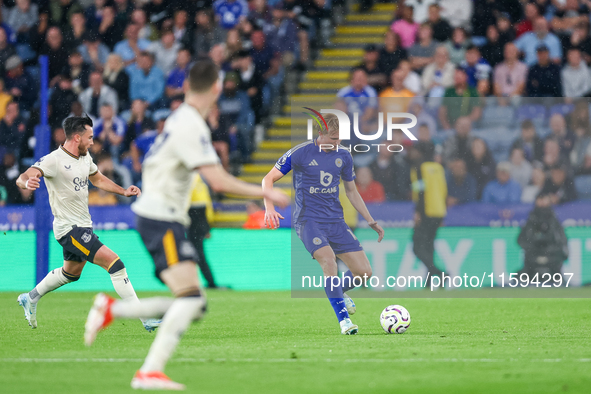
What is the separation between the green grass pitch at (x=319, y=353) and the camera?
5.88 m

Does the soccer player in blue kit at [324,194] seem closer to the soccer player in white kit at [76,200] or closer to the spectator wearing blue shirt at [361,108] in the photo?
the soccer player in white kit at [76,200]

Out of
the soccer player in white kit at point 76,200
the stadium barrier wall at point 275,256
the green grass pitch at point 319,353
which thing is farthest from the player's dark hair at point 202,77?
the stadium barrier wall at point 275,256

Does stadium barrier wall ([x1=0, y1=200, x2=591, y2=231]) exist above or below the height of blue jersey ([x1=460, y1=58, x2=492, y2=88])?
below

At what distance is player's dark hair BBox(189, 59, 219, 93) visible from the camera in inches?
233

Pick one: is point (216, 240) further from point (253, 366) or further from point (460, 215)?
point (253, 366)

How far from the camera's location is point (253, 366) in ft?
22.1

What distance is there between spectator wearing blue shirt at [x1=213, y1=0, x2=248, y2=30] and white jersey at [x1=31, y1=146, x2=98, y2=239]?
10794 mm

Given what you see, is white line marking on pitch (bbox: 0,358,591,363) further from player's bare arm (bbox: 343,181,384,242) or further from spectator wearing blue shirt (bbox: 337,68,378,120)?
spectator wearing blue shirt (bbox: 337,68,378,120)

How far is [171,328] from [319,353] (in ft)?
7.41

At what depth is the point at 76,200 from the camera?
32.0 ft

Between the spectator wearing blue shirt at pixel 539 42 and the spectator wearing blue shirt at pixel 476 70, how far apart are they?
93 centimetres

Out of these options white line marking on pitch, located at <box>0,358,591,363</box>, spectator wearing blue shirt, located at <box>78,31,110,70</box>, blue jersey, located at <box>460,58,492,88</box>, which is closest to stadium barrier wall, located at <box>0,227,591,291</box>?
blue jersey, located at <box>460,58,492,88</box>

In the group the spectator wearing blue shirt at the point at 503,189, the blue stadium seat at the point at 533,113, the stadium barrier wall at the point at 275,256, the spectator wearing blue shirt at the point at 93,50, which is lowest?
the stadium barrier wall at the point at 275,256

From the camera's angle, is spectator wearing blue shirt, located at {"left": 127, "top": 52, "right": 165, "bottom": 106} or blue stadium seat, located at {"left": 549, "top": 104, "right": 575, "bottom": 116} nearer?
blue stadium seat, located at {"left": 549, "top": 104, "right": 575, "bottom": 116}
